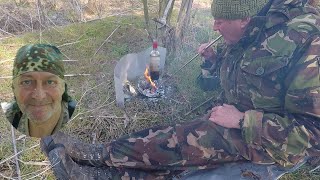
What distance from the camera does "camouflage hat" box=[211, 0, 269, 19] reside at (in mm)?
2178

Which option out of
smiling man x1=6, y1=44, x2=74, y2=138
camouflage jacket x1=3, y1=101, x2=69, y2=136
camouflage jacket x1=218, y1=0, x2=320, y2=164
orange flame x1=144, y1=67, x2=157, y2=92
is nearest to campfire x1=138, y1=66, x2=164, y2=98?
orange flame x1=144, y1=67, x2=157, y2=92

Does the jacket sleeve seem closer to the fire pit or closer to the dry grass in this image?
the dry grass

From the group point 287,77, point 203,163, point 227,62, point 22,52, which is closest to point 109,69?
point 227,62

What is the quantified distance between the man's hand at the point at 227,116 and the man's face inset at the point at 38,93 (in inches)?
45.7

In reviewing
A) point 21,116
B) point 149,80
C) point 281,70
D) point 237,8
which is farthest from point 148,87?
point 21,116

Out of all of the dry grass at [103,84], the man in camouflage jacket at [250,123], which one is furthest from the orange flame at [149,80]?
the man in camouflage jacket at [250,123]

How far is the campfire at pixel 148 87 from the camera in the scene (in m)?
3.04

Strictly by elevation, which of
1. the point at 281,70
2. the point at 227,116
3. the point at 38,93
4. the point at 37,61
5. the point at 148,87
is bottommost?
the point at 148,87

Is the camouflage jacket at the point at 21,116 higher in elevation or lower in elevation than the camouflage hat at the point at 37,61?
lower

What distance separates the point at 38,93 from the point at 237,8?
1.42m

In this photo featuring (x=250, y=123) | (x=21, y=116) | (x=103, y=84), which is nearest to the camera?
(x=21, y=116)

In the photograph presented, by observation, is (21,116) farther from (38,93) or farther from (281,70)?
(281,70)

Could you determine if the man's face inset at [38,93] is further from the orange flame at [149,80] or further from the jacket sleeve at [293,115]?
the orange flame at [149,80]

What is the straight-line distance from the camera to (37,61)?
1.28 m
